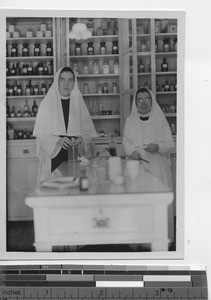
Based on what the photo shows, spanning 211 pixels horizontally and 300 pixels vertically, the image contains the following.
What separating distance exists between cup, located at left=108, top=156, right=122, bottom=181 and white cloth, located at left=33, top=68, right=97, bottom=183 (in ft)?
0.20

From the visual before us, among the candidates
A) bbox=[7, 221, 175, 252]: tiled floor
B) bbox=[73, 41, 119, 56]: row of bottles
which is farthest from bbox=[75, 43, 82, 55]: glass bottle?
bbox=[7, 221, 175, 252]: tiled floor

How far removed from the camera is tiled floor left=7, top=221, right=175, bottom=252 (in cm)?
94

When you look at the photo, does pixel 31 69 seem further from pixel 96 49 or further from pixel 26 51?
pixel 96 49

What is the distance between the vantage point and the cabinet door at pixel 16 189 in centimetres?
94

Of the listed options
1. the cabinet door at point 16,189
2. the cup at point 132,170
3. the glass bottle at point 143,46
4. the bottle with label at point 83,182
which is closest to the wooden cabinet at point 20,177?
the cabinet door at point 16,189

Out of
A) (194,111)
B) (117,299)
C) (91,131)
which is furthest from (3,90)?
(117,299)

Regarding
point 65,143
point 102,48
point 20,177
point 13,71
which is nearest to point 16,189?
point 20,177

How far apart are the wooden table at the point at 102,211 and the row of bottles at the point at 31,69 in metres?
0.21

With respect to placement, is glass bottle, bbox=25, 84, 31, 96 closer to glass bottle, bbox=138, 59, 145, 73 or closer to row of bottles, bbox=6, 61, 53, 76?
row of bottles, bbox=6, 61, 53, 76

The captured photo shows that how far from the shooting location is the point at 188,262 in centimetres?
96

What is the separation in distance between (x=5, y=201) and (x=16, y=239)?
0.09 metres

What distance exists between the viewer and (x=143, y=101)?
921mm

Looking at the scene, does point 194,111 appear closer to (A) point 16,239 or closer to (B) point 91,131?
(B) point 91,131

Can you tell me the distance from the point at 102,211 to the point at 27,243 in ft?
0.63
